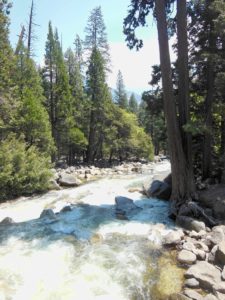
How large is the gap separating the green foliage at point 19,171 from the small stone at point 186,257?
866cm

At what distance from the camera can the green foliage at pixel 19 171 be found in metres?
13.4

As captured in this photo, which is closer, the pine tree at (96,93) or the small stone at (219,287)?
the small stone at (219,287)

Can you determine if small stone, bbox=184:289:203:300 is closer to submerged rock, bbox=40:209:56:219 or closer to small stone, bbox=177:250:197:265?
small stone, bbox=177:250:197:265

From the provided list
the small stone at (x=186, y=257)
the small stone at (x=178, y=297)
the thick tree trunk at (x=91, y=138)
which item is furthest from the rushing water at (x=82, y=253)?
the thick tree trunk at (x=91, y=138)

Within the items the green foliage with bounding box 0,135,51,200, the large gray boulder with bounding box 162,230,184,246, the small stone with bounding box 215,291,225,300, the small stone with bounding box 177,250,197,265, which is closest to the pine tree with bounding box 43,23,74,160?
the green foliage with bounding box 0,135,51,200

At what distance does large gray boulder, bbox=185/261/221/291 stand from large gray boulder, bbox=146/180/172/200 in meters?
6.32

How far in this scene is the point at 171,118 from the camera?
11.1 metres

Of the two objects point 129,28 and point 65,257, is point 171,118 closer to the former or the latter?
point 129,28

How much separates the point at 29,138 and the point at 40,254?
509 inches

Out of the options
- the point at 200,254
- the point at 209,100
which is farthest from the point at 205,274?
the point at 209,100

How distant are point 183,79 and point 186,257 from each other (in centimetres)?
685

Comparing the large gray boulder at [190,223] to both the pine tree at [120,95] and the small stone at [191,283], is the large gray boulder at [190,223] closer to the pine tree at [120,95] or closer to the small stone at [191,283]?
the small stone at [191,283]

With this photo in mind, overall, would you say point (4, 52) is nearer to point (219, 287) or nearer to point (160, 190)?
point (160, 190)

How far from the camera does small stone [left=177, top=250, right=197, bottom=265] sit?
271 inches
